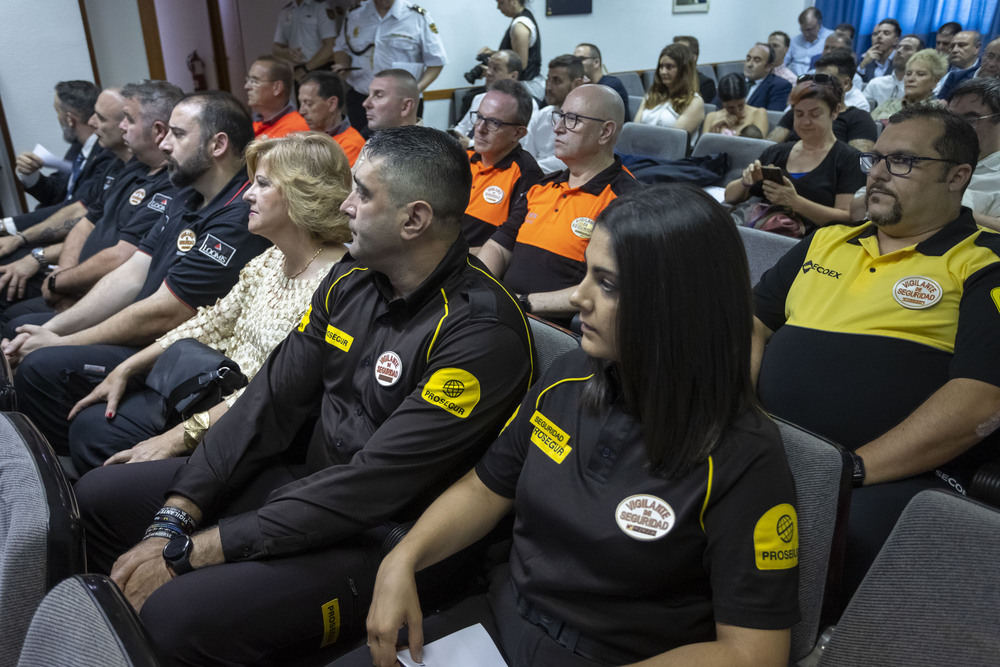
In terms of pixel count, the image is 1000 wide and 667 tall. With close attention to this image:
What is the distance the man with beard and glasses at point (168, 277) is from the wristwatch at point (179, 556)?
1.17 m

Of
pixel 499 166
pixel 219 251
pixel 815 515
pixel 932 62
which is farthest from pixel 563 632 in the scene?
pixel 932 62

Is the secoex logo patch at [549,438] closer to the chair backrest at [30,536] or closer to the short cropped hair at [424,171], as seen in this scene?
the short cropped hair at [424,171]

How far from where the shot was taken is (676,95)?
5.04 metres

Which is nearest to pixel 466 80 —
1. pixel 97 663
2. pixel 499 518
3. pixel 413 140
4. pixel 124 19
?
pixel 124 19

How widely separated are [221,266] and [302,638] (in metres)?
1.41

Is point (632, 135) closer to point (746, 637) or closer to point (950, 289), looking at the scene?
point (950, 289)

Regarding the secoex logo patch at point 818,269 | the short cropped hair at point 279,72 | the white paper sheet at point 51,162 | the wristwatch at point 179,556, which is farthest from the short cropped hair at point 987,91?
the white paper sheet at point 51,162

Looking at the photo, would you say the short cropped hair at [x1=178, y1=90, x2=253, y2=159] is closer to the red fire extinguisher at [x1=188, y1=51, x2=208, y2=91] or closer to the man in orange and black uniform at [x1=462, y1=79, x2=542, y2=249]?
the man in orange and black uniform at [x1=462, y1=79, x2=542, y2=249]

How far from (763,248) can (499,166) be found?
4.57 ft

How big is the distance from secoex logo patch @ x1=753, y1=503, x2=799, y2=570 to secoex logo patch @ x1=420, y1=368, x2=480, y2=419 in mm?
594

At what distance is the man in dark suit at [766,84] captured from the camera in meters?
5.70

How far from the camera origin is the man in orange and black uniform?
3.16 meters

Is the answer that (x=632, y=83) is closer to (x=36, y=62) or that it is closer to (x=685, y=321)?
(x=36, y=62)

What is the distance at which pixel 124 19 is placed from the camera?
5340 mm
